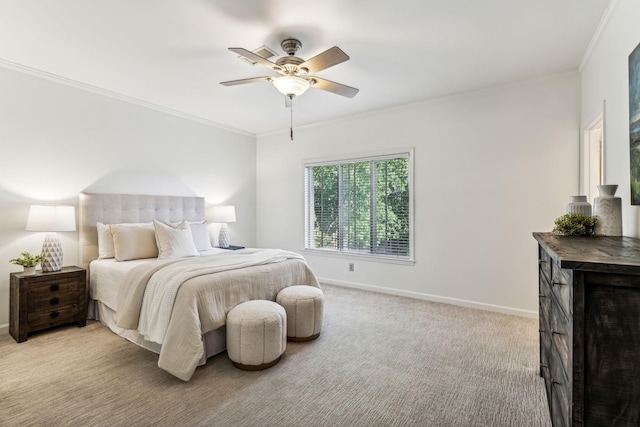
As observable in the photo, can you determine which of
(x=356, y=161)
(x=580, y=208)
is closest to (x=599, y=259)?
(x=580, y=208)

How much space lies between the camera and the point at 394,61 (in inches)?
120

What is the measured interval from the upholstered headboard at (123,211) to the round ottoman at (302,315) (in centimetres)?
238

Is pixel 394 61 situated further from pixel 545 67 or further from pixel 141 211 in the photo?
pixel 141 211

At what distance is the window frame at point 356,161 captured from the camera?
4316 mm

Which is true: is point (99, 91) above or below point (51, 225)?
above

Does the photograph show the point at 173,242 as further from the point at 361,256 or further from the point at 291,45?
the point at 361,256

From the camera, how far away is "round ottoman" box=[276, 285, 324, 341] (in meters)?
2.88

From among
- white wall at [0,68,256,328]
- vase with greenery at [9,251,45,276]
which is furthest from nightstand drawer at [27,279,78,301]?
white wall at [0,68,256,328]

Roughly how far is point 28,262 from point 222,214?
A: 7.71ft

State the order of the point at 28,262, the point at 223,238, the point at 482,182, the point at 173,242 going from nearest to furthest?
the point at 28,262
the point at 173,242
the point at 482,182
the point at 223,238

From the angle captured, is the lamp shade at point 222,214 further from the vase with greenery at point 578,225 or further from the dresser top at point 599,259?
the dresser top at point 599,259

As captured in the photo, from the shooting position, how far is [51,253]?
3.15 m

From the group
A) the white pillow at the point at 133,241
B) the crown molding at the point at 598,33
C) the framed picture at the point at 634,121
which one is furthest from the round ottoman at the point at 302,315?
the crown molding at the point at 598,33

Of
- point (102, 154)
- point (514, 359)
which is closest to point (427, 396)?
point (514, 359)
